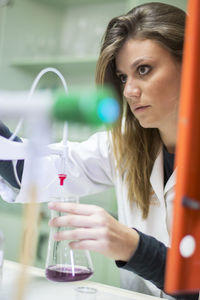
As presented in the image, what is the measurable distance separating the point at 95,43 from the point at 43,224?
1.24 m

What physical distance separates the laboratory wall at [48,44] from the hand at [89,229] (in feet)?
5.89

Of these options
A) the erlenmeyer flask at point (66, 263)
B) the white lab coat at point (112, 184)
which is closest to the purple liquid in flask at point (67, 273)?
the erlenmeyer flask at point (66, 263)

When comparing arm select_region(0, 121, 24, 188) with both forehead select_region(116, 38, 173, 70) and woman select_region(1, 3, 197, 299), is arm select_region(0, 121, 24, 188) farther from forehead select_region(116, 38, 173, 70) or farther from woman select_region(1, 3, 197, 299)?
forehead select_region(116, 38, 173, 70)

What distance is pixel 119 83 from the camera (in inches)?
59.1

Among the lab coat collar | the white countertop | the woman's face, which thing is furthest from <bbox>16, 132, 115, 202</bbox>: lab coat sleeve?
the white countertop

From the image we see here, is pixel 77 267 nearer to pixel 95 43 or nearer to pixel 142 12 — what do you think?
pixel 142 12

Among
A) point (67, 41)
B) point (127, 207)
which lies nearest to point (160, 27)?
point (127, 207)

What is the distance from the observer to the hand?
0.82 m

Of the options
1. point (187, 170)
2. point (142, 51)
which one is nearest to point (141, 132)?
point (142, 51)

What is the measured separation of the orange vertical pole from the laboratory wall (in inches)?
80.2

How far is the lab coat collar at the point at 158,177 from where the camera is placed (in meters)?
1.37

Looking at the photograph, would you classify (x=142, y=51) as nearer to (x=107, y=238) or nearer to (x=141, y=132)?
(x=141, y=132)

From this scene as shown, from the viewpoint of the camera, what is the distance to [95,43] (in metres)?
2.81

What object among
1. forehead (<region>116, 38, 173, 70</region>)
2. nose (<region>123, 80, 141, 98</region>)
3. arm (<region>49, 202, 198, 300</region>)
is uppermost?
forehead (<region>116, 38, 173, 70</region>)
